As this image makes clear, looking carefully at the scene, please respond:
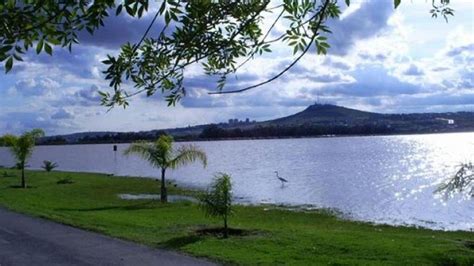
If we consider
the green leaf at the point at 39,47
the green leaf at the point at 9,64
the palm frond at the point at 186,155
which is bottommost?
the palm frond at the point at 186,155

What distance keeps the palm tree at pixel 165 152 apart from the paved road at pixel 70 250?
14560 millimetres

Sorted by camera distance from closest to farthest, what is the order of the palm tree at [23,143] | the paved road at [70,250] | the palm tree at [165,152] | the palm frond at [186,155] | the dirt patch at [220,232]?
the paved road at [70,250]
the dirt patch at [220,232]
the palm tree at [165,152]
the palm frond at [186,155]
the palm tree at [23,143]

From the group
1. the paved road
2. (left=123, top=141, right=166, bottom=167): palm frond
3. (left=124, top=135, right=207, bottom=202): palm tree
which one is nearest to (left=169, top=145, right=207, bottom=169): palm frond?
(left=124, top=135, right=207, bottom=202): palm tree

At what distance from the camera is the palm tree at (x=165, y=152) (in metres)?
30.8

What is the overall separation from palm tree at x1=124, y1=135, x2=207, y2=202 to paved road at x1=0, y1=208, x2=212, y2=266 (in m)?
14.6

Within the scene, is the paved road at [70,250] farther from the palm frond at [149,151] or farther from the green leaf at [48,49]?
the palm frond at [149,151]

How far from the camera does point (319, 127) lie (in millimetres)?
161375

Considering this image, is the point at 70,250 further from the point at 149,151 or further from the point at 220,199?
the point at 149,151

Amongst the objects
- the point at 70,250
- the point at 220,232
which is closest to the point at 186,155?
the point at 220,232

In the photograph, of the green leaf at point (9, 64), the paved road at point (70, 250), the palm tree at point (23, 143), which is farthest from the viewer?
the palm tree at point (23, 143)

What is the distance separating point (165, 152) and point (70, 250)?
18224 mm

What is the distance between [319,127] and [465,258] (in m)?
149

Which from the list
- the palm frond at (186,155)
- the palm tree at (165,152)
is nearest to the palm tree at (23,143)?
the palm tree at (165,152)

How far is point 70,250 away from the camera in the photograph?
41.9 feet
